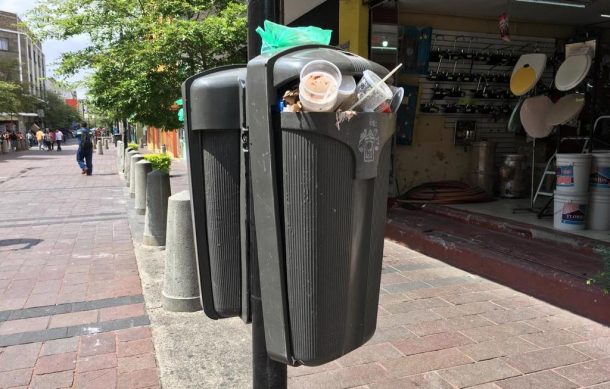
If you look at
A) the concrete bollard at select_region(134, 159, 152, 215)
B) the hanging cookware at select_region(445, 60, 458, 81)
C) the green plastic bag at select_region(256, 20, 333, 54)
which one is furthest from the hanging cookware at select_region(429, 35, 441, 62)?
the green plastic bag at select_region(256, 20, 333, 54)

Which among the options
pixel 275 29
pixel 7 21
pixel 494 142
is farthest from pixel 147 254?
pixel 7 21

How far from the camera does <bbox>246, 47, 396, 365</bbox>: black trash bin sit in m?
1.56

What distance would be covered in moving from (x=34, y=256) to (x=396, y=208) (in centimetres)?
532

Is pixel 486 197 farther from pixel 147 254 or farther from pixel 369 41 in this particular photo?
pixel 147 254

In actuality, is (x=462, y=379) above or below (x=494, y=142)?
below

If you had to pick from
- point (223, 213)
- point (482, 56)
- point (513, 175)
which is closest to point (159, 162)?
point (482, 56)

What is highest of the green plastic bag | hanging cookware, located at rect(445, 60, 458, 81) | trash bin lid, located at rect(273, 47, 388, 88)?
hanging cookware, located at rect(445, 60, 458, 81)

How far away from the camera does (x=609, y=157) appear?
5934mm

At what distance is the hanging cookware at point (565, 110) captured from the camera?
6.86 m

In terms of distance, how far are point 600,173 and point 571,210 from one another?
55 centimetres

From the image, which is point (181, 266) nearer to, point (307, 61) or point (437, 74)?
point (307, 61)

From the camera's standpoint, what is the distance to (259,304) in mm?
1879

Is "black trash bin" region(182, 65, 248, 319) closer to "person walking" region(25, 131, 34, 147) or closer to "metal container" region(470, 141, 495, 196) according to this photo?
"metal container" region(470, 141, 495, 196)

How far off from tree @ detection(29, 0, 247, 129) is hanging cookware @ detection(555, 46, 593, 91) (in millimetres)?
4670
